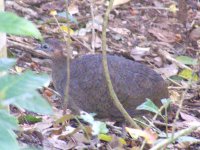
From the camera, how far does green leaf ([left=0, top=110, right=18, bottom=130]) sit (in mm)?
880

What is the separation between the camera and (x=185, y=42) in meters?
6.05

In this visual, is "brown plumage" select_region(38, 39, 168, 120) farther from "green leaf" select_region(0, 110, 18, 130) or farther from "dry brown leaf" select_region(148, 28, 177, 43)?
"green leaf" select_region(0, 110, 18, 130)

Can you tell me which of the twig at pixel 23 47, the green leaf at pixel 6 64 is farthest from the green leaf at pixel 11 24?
the twig at pixel 23 47

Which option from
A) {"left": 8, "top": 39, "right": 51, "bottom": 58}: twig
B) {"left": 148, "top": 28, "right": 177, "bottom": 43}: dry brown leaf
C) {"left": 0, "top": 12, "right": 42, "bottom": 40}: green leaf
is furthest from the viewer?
{"left": 148, "top": 28, "right": 177, "bottom": 43}: dry brown leaf

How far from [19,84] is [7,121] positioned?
0.21 ft

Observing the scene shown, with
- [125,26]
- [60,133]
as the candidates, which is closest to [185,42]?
[125,26]

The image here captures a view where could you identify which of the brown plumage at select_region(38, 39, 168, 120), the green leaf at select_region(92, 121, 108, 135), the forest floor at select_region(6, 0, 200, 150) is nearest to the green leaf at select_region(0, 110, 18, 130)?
the green leaf at select_region(92, 121, 108, 135)

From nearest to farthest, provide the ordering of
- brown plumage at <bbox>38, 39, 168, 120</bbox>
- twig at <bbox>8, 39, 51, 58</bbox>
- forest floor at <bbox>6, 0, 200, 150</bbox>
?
brown plumage at <bbox>38, 39, 168, 120</bbox> → forest floor at <bbox>6, 0, 200, 150</bbox> → twig at <bbox>8, 39, 51, 58</bbox>

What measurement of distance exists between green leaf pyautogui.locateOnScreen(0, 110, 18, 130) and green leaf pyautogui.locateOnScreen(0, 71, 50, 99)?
0.04 m

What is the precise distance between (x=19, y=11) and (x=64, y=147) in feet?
10.4

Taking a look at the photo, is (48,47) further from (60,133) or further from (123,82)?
(60,133)

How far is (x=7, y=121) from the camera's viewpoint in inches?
35.3

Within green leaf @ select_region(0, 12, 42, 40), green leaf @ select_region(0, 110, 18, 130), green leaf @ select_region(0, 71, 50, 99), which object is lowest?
green leaf @ select_region(0, 110, 18, 130)

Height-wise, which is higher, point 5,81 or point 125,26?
point 5,81
